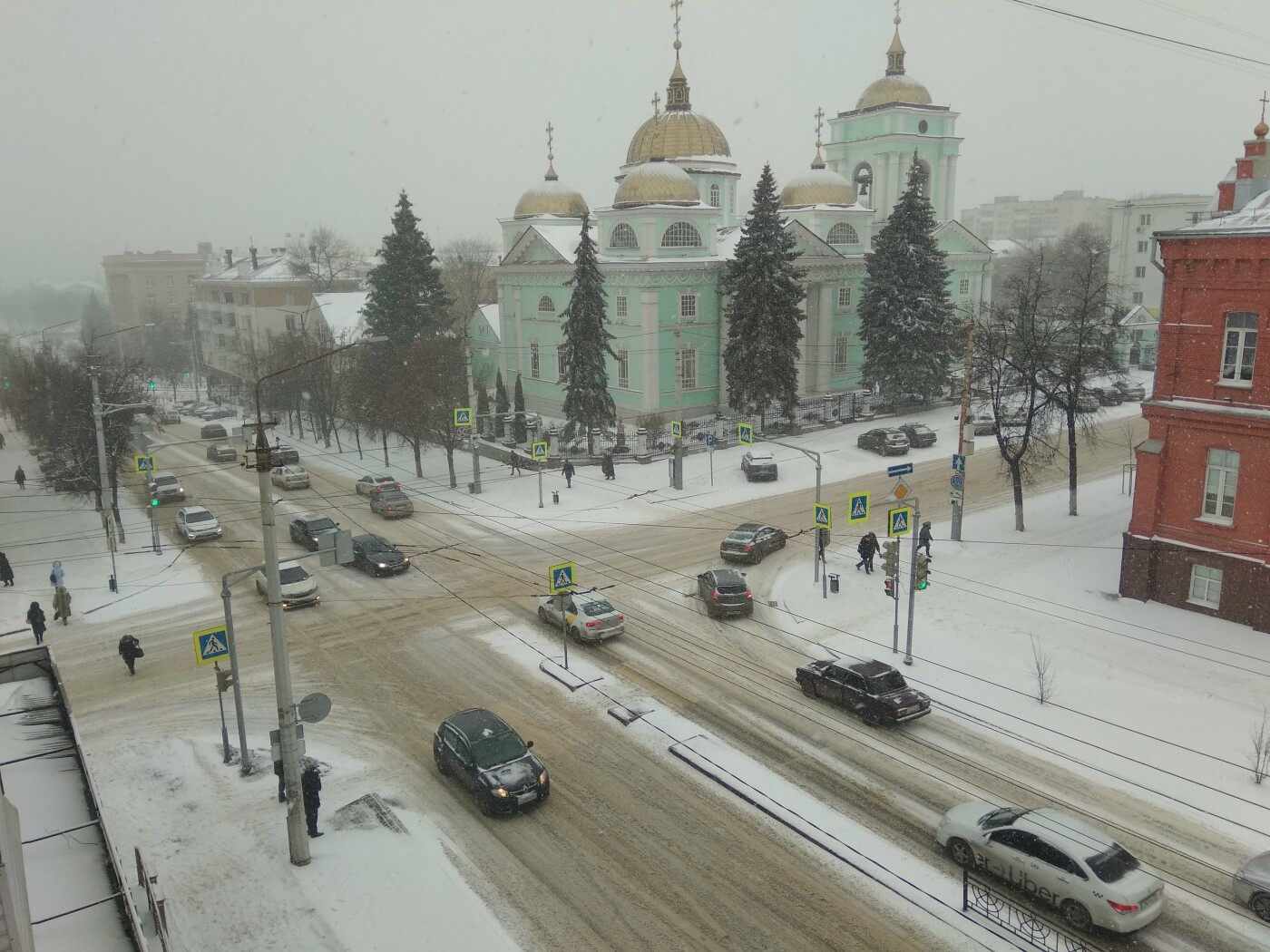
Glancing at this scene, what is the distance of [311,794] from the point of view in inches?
576

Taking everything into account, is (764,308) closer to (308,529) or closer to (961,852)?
(308,529)

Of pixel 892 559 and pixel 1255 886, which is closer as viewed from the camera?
pixel 1255 886

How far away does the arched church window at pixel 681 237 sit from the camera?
4912cm

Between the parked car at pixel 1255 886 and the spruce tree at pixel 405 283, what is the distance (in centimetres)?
4344

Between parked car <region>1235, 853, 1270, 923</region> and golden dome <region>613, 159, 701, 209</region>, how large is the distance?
4216cm

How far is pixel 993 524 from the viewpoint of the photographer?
31.2 meters

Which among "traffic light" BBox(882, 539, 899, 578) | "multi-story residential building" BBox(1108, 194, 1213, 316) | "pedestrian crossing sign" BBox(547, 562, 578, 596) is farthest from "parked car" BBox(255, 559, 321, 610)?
"multi-story residential building" BBox(1108, 194, 1213, 316)

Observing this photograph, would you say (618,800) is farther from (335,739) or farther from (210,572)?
(210,572)

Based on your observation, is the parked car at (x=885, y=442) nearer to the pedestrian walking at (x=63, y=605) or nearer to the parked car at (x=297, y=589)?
the parked car at (x=297, y=589)

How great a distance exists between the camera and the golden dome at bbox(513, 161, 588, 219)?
6131 cm

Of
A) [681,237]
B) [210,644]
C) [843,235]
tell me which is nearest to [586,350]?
[681,237]

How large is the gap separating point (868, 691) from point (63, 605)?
22.3 m

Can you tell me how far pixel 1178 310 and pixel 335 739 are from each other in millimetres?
22483

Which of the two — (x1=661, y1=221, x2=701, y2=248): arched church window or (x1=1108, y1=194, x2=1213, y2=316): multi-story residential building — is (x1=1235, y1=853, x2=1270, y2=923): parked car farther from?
(x1=1108, y1=194, x2=1213, y2=316): multi-story residential building
